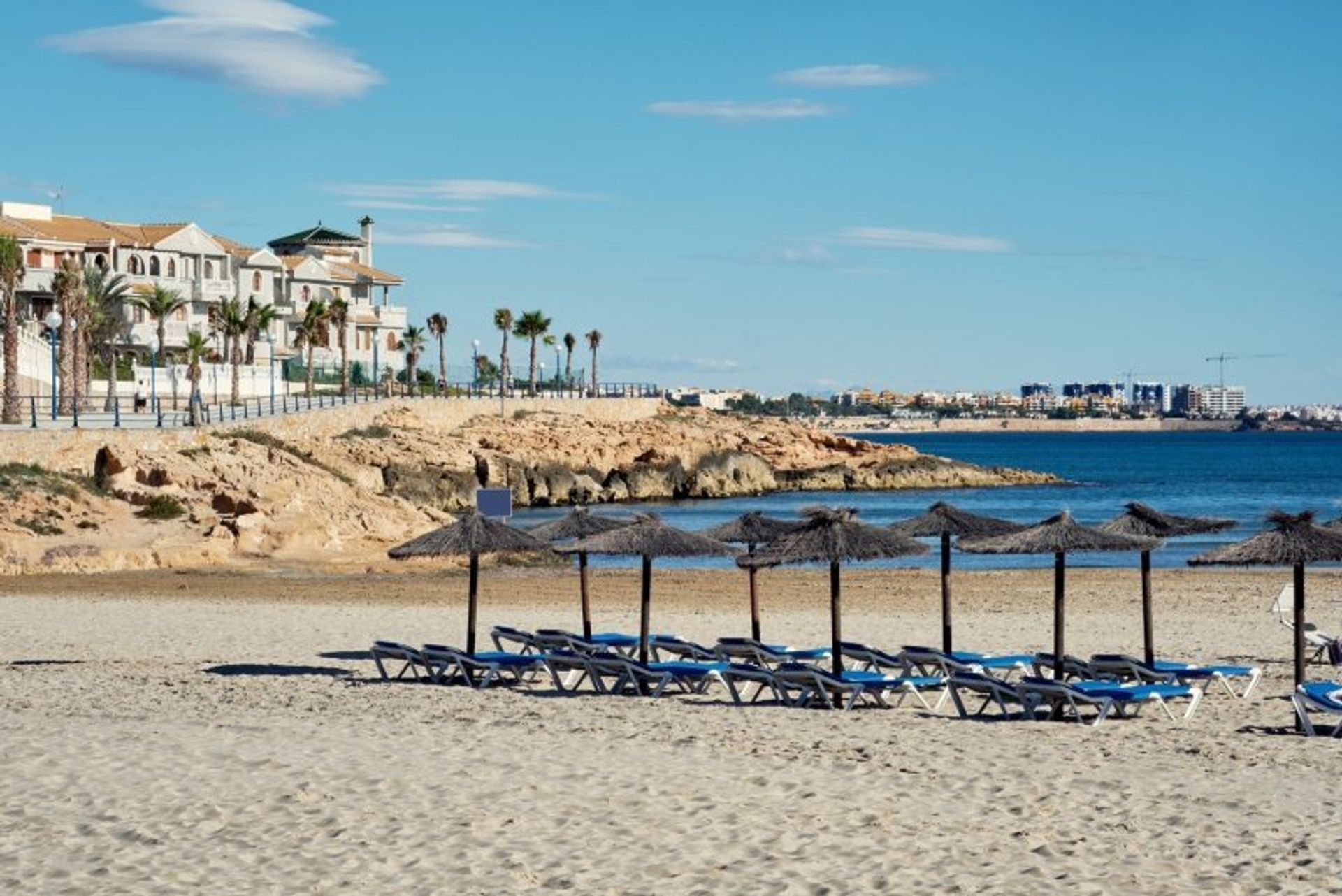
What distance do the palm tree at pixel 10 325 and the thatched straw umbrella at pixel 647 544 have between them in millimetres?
27222

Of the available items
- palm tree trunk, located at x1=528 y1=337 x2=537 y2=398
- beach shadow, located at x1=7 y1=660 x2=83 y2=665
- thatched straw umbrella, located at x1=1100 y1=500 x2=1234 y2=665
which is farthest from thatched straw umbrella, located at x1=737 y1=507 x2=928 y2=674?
palm tree trunk, located at x1=528 y1=337 x2=537 y2=398

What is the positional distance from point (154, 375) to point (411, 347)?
143ft

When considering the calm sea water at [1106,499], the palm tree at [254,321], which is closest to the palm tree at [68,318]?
the palm tree at [254,321]

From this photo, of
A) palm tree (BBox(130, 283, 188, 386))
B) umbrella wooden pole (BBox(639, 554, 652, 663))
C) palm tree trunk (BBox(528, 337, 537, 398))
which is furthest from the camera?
palm tree trunk (BBox(528, 337, 537, 398))

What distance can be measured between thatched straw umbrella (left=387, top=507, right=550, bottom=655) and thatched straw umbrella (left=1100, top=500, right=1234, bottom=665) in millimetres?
6399

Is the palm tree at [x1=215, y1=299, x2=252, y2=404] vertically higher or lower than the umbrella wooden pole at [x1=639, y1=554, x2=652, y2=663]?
higher

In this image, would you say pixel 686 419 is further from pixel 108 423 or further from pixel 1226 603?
pixel 1226 603

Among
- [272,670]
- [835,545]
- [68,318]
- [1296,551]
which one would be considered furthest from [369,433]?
[1296,551]

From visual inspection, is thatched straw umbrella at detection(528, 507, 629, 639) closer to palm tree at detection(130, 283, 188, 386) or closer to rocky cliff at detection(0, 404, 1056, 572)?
rocky cliff at detection(0, 404, 1056, 572)

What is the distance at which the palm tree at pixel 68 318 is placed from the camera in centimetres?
4856

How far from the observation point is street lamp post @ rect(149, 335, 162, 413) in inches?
2056

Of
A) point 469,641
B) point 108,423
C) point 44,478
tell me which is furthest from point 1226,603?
point 108,423

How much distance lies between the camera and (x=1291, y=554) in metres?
17.0

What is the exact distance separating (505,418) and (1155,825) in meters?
70.7
